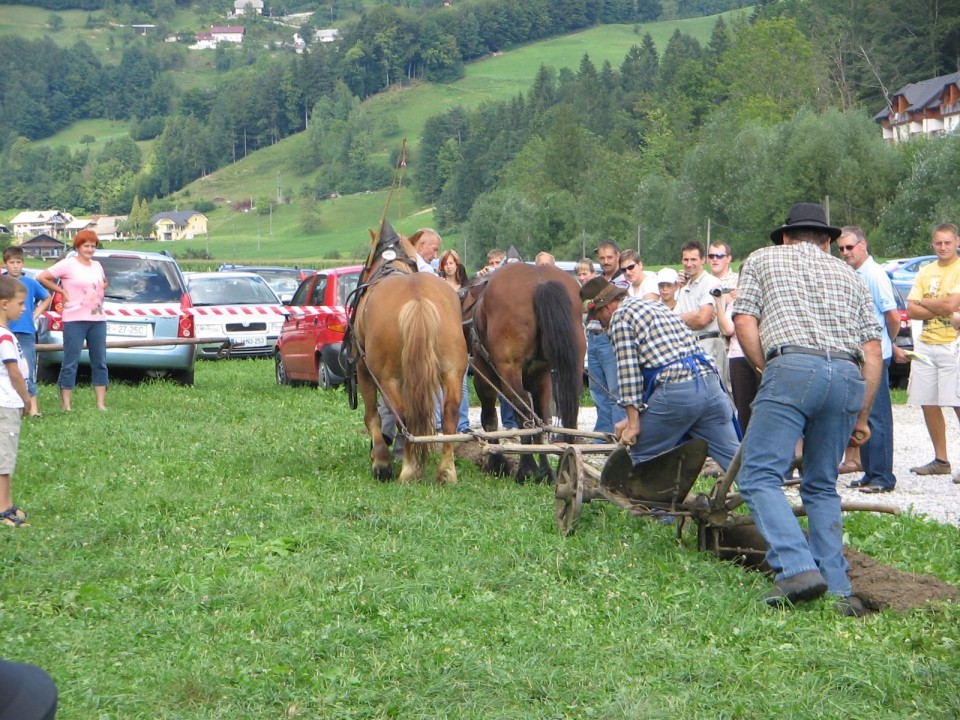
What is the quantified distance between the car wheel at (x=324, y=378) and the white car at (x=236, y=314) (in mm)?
5134

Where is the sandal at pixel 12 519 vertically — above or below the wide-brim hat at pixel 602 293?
below

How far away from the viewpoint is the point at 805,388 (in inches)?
248

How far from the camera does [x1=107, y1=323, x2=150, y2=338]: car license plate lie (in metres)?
18.8

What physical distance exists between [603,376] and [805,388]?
22.0 feet

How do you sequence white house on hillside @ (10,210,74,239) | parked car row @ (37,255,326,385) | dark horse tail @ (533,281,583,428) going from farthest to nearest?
white house on hillside @ (10,210,74,239)
parked car row @ (37,255,326,385)
dark horse tail @ (533,281,583,428)

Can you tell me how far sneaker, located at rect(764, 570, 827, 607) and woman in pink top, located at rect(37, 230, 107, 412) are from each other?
10969 mm

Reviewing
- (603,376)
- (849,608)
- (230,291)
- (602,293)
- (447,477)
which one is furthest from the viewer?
(230,291)

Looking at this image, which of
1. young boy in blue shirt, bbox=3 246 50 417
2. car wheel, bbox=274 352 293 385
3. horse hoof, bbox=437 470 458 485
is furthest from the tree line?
horse hoof, bbox=437 470 458 485

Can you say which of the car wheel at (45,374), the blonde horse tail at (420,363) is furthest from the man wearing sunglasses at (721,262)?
the car wheel at (45,374)

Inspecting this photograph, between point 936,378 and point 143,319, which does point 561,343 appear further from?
point 143,319

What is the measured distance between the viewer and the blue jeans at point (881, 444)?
34.3 feet

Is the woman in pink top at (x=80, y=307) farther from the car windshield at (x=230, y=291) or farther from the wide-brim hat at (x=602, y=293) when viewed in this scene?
the car windshield at (x=230, y=291)

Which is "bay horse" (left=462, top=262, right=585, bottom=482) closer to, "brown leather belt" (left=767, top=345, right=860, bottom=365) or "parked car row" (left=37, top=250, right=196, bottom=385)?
"brown leather belt" (left=767, top=345, right=860, bottom=365)

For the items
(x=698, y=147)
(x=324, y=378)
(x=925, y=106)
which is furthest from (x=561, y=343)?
(x=925, y=106)
